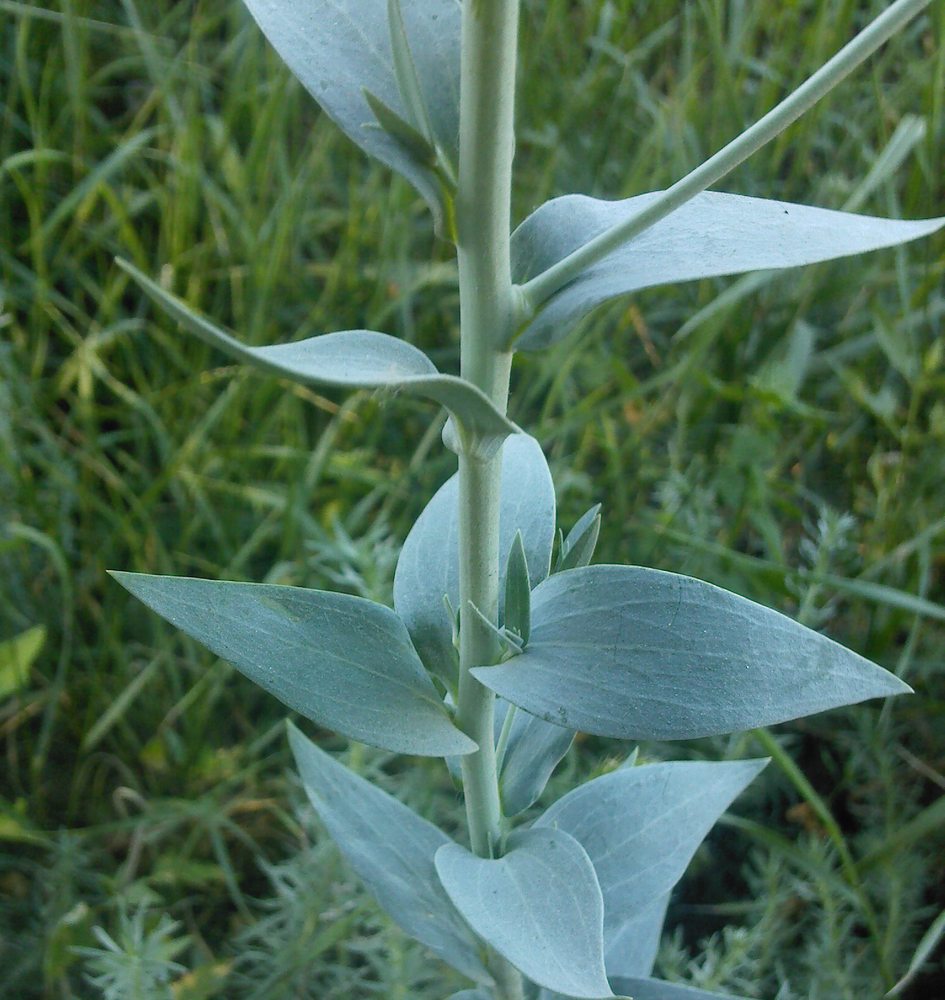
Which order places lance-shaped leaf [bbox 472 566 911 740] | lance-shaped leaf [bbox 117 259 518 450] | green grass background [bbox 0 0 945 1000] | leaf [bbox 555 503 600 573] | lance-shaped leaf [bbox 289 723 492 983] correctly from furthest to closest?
1. green grass background [bbox 0 0 945 1000]
2. lance-shaped leaf [bbox 289 723 492 983]
3. leaf [bbox 555 503 600 573]
4. lance-shaped leaf [bbox 472 566 911 740]
5. lance-shaped leaf [bbox 117 259 518 450]

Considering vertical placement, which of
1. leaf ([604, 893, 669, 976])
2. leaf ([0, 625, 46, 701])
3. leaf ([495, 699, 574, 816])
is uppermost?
leaf ([495, 699, 574, 816])

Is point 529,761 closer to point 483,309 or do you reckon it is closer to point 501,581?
point 501,581

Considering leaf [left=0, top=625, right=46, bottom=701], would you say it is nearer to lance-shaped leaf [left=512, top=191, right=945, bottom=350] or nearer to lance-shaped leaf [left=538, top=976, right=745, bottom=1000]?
lance-shaped leaf [left=538, top=976, right=745, bottom=1000]

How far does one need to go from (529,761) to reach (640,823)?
9 centimetres

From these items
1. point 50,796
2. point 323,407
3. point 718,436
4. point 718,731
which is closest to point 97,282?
point 323,407

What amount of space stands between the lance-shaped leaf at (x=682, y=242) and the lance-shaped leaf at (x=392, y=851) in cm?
37

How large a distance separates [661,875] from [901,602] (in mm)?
398

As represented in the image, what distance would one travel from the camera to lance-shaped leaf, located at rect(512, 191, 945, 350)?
441mm

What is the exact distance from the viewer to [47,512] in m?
1.15

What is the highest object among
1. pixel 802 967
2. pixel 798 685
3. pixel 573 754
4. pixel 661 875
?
pixel 798 685

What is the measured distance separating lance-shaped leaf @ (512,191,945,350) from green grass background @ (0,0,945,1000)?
1.47 feet

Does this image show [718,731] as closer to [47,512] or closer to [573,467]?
[573,467]

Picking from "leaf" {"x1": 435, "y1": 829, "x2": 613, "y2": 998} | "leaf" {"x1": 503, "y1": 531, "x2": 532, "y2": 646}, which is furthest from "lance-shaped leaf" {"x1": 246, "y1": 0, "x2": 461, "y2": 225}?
"leaf" {"x1": 435, "y1": 829, "x2": 613, "y2": 998}

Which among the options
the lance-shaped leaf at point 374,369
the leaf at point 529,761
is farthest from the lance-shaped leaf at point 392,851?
the lance-shaped leaf at point 374,369
